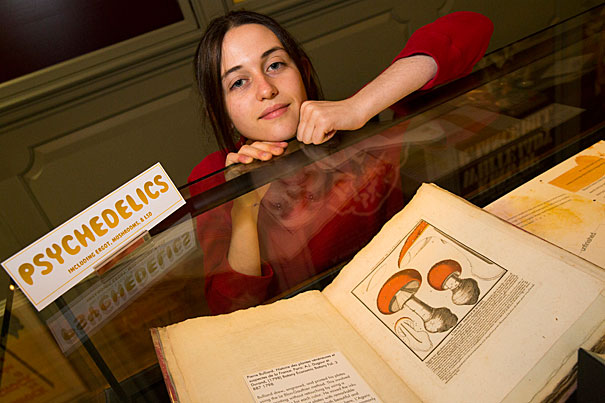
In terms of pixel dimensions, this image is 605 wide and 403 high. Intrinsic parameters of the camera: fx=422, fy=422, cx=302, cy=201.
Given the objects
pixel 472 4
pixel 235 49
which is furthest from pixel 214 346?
pixel 472 4

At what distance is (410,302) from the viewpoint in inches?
18.2

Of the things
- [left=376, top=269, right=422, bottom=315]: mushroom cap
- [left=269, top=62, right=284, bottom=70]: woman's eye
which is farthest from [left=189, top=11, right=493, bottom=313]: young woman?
[left=376, top=269, right=422, bottom=315]: mushroom cap

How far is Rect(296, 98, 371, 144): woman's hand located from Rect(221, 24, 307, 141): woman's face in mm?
178

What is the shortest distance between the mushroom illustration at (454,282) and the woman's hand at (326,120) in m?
0.27

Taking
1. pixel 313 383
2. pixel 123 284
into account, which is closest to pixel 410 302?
pixel 313 383

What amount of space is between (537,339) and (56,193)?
2085 mm

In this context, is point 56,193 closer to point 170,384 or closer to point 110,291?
Answer: point 110,291

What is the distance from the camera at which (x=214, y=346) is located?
0.47 m

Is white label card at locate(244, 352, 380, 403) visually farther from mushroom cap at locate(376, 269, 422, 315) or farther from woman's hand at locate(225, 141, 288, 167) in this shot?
woman's hand at locate(225, 141, 288, 167)

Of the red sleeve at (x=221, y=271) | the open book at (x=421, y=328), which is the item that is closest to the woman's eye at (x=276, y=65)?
the red sleeve at (x=221, y=271)

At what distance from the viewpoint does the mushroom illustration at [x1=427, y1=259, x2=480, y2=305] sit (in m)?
0.43

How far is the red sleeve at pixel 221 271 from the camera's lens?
0.55 m

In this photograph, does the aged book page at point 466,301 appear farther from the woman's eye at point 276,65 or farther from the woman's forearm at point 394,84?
the woman's eye at point 276,65

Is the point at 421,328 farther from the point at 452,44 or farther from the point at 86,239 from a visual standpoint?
the point at 452,44
